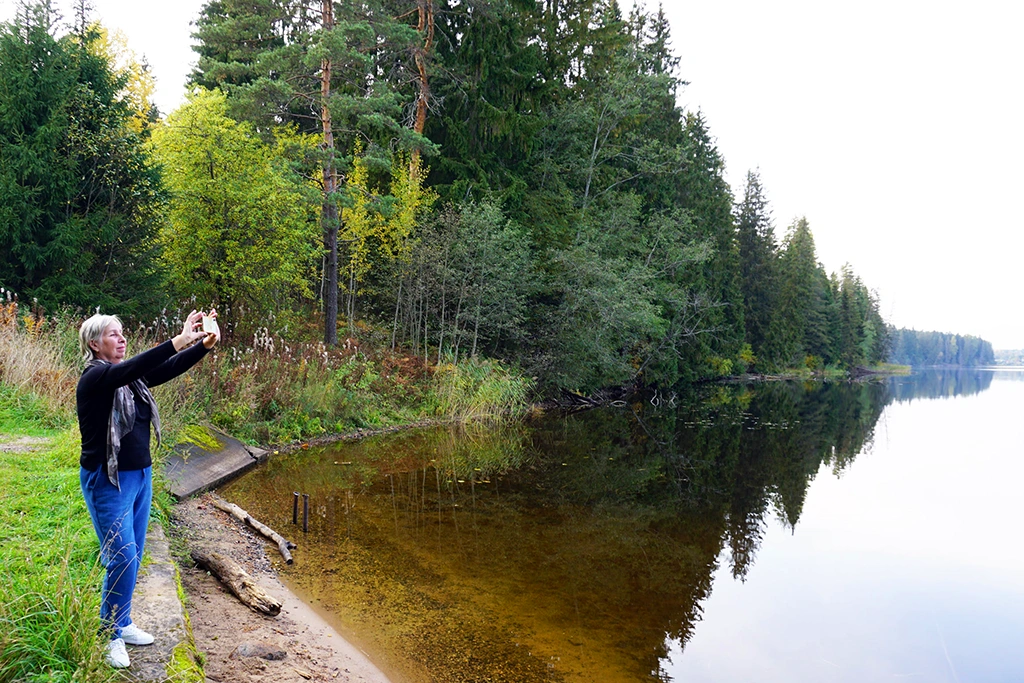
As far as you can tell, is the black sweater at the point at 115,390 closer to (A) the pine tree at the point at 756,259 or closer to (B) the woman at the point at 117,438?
(B) the woman at the point at 117,438

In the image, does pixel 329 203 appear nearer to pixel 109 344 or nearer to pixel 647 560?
pixel 647 560

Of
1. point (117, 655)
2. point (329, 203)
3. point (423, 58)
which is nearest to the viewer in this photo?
point (117, 655)

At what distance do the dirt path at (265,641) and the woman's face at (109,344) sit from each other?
2.02 metres

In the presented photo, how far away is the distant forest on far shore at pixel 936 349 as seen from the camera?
456 feet

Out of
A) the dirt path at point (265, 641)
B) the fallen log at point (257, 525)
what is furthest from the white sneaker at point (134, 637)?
the fallen log at point (257, 525)

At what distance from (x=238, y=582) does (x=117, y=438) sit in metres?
2.45

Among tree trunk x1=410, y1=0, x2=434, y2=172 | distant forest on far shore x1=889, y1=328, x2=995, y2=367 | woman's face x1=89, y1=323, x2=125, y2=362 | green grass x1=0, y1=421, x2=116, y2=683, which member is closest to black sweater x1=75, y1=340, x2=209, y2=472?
woman's face x1=89, y1=323, x2=125, y2=362

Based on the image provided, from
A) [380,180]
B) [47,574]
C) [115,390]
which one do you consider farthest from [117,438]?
[380,180]

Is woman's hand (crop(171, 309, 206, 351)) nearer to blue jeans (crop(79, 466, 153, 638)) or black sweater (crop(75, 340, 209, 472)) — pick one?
black sweater (crop(75, 340, 209, 472))

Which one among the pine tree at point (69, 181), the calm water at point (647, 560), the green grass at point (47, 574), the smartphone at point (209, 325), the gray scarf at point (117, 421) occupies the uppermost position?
the pine tree at point (69, 181)

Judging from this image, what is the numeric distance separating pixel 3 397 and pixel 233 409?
3.45m

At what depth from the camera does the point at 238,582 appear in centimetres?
498

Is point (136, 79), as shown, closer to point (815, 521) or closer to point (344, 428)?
point (344, 428)

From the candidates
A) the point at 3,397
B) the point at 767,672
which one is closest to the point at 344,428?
the point at 3,397
